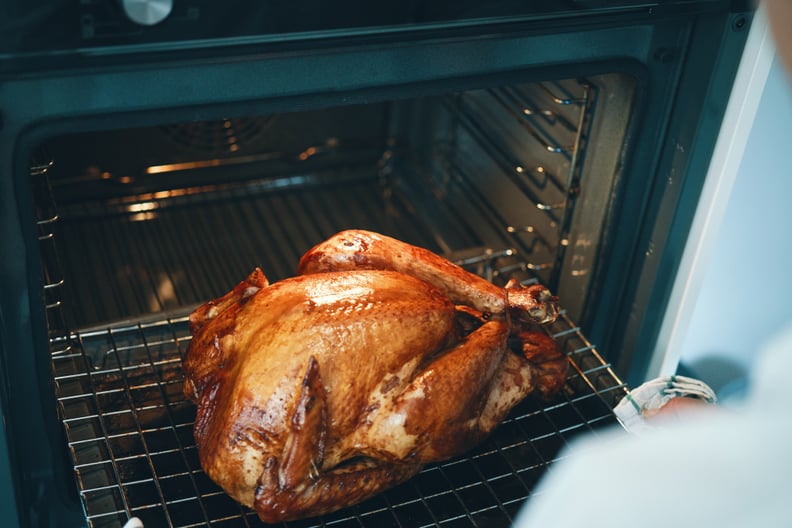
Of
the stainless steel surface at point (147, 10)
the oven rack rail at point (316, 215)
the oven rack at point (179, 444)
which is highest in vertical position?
the stainless steel surface at point (147, 10)

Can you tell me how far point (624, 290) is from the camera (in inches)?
67.9

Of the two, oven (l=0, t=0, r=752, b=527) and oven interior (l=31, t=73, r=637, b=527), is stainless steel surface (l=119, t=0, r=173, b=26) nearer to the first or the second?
oven (l=0, t=0, r=752, b=527)

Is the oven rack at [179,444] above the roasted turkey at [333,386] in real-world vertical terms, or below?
below

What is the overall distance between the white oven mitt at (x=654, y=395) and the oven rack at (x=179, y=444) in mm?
38

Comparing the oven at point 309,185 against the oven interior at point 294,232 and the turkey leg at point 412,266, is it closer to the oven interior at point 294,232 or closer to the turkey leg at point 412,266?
the oven interior at point 294,232

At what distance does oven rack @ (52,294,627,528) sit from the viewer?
142 cm

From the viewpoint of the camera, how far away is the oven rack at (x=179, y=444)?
4.66 feet

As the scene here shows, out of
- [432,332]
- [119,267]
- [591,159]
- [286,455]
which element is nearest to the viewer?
[286,455]

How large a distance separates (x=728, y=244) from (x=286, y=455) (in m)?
0.89

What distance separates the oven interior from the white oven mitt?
4 centimetres

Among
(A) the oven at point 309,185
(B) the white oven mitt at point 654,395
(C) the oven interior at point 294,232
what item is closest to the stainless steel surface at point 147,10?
(A) the oven at point 309,185

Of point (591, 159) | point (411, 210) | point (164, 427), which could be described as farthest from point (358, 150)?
point (164, 427)

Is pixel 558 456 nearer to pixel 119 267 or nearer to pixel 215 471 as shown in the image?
pixel 215 471

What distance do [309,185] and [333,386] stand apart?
1.13m
